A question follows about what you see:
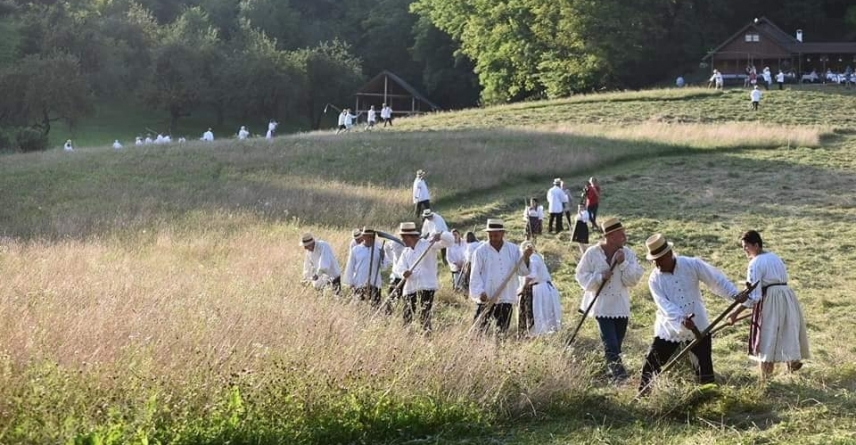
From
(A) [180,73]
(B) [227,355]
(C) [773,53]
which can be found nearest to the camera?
(B) [227,355]

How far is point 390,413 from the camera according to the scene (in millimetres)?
6375

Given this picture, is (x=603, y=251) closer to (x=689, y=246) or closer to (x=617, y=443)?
(x=617, y=443)

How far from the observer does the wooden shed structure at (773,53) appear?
58375 millimetres

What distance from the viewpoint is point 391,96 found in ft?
219

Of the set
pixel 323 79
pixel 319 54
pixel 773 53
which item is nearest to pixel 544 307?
pixel 773 53

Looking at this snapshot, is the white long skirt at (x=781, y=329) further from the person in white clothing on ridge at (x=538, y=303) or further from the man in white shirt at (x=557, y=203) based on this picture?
the man in white shirt at (x=557, y=203)

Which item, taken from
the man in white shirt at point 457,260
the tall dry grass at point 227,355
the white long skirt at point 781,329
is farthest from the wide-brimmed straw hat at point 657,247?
the man in white shirt at point 457,260

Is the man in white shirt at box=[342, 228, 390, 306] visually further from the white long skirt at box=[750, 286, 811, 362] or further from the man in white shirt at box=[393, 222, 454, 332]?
the white long skirt at box=[750, 286, 811, 362]

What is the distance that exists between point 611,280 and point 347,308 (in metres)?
2.73

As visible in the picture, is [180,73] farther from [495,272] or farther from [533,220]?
[495,272]

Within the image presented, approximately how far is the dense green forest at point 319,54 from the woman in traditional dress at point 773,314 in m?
48.5

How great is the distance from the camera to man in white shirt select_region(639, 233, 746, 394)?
7664 mm

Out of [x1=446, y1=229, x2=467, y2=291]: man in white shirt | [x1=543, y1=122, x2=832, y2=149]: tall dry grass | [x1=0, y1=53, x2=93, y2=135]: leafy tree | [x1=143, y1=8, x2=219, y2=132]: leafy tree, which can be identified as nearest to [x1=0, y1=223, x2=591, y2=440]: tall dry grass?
[x1=446, y1=229, x2=467, y2=291]: man in white shirt

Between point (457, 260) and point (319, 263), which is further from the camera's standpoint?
point (457, 260)
